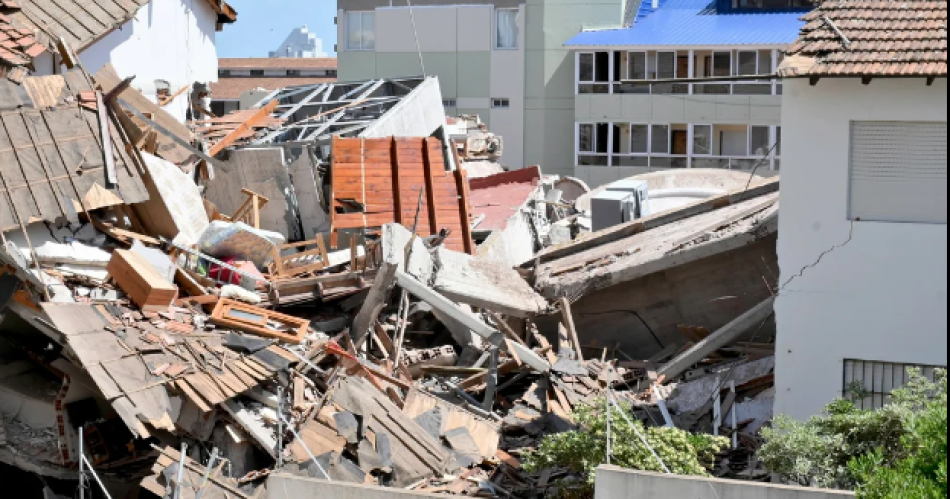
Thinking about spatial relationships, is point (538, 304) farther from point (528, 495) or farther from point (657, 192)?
point (657, 192)

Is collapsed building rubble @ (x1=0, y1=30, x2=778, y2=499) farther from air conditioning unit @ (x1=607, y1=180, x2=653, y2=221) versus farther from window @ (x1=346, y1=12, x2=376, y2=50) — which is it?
window @ (x1=346, y1=12, x2=376, y2=50)

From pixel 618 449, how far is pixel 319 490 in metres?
3.20

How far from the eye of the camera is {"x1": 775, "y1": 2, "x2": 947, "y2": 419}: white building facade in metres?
13.7

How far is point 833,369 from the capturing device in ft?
47.1

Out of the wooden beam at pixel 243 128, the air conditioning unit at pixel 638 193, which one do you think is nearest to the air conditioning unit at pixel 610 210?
the air conditioning unit at pixel 638 193

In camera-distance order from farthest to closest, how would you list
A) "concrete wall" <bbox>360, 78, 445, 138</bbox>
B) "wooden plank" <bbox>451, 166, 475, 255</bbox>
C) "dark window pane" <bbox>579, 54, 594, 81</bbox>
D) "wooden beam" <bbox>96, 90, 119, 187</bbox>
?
"dark window pane" <bbox>579, 54, 594, 81</bbox>, "concrete wall" <bbox>360, 78, 445, 138</bbox>, "wooden plank" <bbox>451, 166, 475, 255</bbox>, "wooden beam" <bbox>96, 90, 119, 187</bbox>

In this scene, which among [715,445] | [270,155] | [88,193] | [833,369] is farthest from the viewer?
[270,155]

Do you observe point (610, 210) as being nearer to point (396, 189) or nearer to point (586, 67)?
point (396, 189)

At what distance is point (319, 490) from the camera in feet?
40.8

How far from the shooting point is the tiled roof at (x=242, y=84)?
51281 millimetres

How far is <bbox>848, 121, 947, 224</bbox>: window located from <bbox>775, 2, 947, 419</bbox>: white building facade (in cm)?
1

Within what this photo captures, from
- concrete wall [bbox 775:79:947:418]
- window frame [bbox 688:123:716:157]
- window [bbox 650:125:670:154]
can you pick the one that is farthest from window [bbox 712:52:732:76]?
concrete wall [bbox 775:79:947:418]

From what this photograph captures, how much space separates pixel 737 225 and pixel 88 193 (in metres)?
9.37

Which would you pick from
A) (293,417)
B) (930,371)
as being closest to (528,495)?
(293,417)
